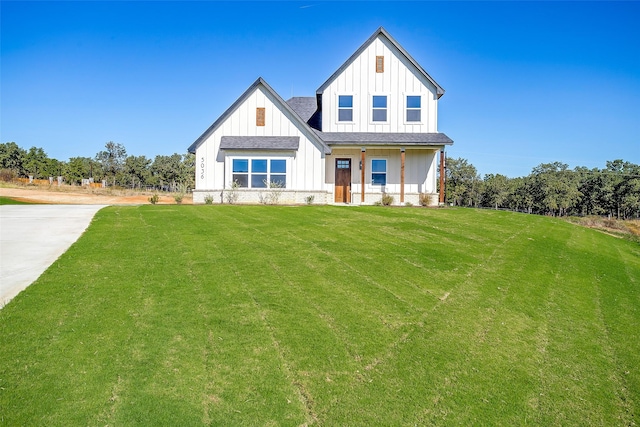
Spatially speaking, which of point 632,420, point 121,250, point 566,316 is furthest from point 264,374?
point 121,250

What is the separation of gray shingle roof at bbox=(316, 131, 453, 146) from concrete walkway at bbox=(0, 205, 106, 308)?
42.6 feet

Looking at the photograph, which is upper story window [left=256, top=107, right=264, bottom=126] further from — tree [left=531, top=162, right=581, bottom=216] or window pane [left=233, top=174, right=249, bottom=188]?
tree [left=531, top=162, right=581, bottom=216]

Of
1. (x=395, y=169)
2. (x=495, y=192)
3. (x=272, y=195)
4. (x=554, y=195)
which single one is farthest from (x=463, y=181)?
(x=272, y=195)

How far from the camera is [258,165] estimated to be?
2216cm

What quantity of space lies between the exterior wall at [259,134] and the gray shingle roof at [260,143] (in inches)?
12.5

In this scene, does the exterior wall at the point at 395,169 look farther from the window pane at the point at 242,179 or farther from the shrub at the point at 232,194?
the shrub at the point at 232,194

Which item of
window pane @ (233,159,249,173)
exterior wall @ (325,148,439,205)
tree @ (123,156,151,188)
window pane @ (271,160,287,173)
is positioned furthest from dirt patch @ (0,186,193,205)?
tree @ (123,156,151,188)

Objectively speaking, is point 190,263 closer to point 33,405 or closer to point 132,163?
point 33,405

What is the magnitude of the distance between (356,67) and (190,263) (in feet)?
62.9

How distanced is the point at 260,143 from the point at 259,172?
5.38ft

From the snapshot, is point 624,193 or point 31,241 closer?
point 31,241

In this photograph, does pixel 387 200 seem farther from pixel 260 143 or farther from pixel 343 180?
pixel 260 143

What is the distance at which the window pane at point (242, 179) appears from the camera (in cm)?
2216

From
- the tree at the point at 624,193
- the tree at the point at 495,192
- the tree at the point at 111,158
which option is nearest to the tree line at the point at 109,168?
the tree at the point at 111,158
